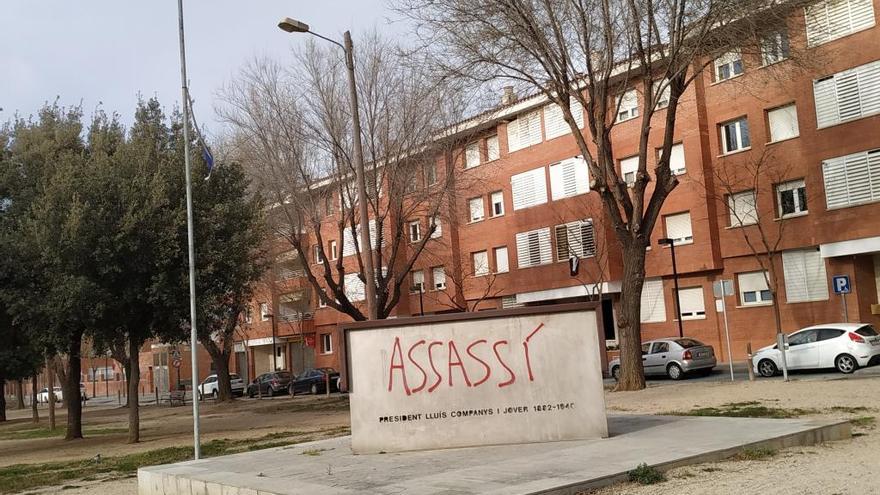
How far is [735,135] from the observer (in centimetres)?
3284

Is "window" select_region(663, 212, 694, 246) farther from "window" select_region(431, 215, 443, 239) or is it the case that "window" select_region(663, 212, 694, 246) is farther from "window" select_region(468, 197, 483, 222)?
"window" select_region(468, 197, 483, 222)

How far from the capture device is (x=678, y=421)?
43.0ft

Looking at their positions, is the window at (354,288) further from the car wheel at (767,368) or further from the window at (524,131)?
Answer: the car wheel at (767,368)

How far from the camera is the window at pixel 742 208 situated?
31.8 metres

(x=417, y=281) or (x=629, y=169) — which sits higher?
(x=629, y=169)

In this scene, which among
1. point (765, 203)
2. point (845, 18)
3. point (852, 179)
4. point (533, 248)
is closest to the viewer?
point (852, 179)

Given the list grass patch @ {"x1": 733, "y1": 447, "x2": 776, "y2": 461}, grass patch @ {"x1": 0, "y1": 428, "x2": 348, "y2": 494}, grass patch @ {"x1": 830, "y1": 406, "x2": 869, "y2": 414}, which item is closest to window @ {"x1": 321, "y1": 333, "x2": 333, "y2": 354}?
grass patch @ {"x1": 0, "y1": 428, "x2": 348, "y2": 494}

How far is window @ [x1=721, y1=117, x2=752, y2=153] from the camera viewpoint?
3242cm

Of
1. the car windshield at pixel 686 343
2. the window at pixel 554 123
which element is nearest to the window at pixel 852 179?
the car windshield at pixel 686 343

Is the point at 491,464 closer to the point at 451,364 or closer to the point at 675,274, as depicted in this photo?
the point at 451,364

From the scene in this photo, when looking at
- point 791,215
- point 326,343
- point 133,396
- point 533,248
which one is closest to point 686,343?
point 791,215

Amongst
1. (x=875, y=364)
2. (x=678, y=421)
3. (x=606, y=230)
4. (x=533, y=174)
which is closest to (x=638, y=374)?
(x=875, y=364)

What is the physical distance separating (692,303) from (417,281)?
18648 millimetres

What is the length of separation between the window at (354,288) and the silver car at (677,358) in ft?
68.2
